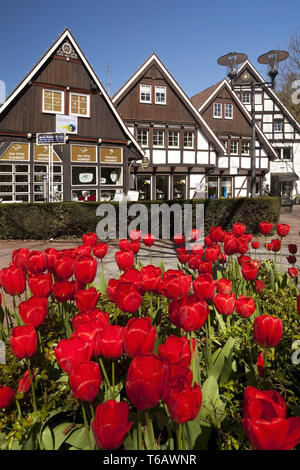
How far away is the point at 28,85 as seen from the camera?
16578mm

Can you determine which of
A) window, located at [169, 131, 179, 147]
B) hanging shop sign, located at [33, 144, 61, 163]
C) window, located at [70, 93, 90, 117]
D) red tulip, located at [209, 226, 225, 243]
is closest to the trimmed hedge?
hanging shop sign, located at [33, 144, 61, 163]

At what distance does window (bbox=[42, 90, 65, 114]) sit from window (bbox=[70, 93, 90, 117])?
47 cm

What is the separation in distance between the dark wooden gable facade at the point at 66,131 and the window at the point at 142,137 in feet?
12.4

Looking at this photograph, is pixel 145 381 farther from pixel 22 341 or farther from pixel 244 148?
pixel 244 148

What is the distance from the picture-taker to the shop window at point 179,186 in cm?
2447

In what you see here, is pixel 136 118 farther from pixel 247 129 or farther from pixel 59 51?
pixel 247 129

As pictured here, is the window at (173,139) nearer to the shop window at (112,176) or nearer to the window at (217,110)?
the window at (217,110)

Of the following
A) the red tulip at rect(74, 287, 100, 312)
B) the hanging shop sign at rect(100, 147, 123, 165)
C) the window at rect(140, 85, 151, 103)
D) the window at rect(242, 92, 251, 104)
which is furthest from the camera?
the window at rect(242, 92, 251, 104)

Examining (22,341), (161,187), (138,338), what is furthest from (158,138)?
(138,338)

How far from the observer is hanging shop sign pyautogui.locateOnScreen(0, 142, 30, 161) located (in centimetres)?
1625

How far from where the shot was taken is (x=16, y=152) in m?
16.5

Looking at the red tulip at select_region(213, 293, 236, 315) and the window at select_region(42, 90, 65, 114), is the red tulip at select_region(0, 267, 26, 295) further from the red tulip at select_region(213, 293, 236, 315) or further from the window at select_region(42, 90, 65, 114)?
the window at select_region(42, 90, 65, 114)

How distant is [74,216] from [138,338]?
1143cm

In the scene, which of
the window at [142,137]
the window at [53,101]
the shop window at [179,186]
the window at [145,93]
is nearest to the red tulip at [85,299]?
the window at [53,101]
